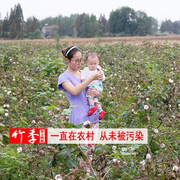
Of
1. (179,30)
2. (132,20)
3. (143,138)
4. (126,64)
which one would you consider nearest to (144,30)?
(132,20)

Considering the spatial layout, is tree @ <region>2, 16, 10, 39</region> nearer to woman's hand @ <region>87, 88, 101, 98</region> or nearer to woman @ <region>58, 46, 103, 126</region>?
woman @ <region>58, 46, 103, 126</region>

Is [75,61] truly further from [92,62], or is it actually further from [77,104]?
[77,104]

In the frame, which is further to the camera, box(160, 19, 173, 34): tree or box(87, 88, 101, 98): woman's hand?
box(160, 19, 173, 34): tree

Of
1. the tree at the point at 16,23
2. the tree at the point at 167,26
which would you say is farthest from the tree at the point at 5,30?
the tree at the point at 167,26

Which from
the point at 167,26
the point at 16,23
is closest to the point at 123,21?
the point at 16,23

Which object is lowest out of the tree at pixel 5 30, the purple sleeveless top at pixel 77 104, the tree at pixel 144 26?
the purple sleeveless top at pixel 77 104

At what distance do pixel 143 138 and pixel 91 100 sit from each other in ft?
2.07

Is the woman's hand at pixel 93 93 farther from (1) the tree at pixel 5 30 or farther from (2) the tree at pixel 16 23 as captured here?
(1) the tree at pixel 5 30

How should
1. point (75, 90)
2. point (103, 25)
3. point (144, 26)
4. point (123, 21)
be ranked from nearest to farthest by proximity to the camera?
point (75, 90), point (144, 26), point (123, 21), point (103, 25)

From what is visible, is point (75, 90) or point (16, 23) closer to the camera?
point (75, 90)

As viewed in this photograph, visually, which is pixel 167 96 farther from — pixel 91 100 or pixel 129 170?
pixel 129 170

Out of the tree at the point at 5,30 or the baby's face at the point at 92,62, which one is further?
the tree at the point at 5,30

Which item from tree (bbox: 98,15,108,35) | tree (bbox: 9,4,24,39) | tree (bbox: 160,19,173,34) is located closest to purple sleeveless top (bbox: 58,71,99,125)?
tree (bbox: 9,4,24,39)

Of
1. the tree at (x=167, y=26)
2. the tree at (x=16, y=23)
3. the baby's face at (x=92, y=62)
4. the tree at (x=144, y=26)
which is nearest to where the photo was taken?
the baby's face at (x=92, y=62)
